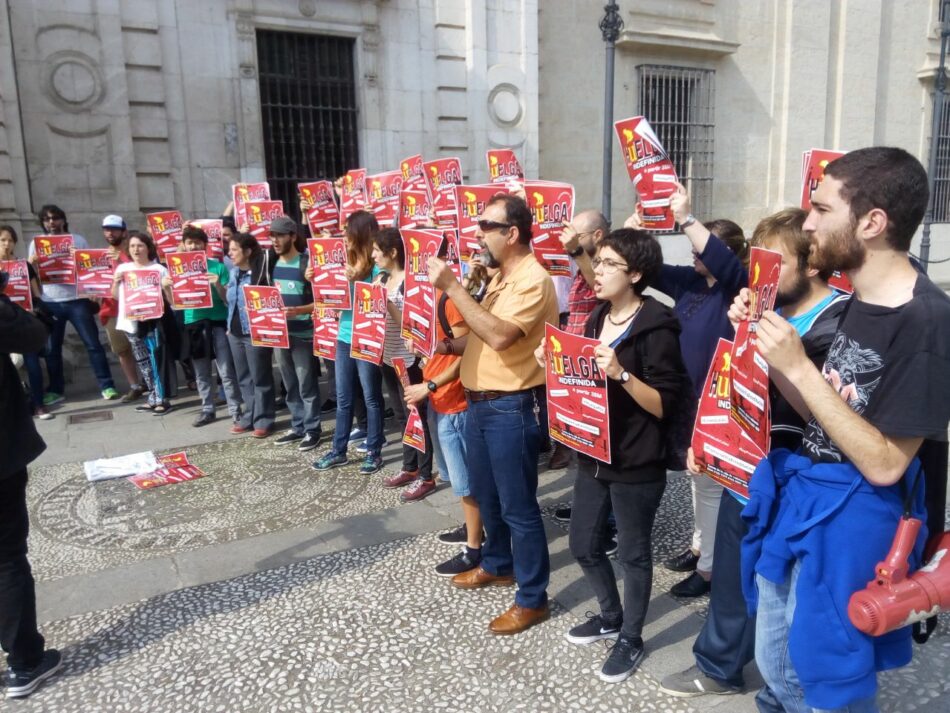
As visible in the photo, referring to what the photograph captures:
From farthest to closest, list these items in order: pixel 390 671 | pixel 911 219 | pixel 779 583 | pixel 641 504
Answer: pixel 390 671 < pixel 641 504 < pixel 779 583 < pixel 911 219

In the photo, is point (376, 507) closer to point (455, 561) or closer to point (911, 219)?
point (455, 561)

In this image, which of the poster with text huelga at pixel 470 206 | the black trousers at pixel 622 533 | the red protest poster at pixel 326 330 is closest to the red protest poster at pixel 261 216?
the red protest poster at pixel 326 330

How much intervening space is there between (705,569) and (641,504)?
955mm

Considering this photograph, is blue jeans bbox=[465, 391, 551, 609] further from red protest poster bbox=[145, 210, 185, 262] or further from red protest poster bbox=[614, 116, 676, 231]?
red protest poster bbox=[145, 210, 185, 262]

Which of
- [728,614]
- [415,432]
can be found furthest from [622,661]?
[415,432]

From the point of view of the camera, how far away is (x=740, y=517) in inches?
101

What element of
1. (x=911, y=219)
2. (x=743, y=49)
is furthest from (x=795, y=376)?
(x=743, y=49)

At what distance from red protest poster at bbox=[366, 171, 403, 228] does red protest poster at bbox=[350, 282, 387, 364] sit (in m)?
1.54

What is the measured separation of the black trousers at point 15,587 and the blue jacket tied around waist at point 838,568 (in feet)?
9.71

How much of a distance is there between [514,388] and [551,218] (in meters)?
1.81

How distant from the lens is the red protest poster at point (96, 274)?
738cm

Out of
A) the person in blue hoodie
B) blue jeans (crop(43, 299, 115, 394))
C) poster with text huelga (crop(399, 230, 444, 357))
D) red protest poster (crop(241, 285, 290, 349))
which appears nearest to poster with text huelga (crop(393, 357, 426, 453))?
poster with text huelga (crop(399, 230, 444, 357))

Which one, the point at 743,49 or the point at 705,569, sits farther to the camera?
the point at 743,49

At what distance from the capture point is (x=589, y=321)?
3133mm
